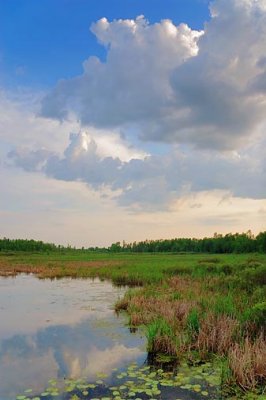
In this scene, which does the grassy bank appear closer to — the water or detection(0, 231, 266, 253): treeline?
the water

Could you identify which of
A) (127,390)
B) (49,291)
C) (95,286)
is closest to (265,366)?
(127,390)

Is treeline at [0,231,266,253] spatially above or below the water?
above

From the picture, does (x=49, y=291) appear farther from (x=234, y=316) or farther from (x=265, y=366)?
(x=265, y=366)

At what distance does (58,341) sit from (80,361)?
8.27 feet

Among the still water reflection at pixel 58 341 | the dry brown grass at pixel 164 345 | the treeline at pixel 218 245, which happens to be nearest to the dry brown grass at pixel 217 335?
the dry brown grass at pixel 164 345

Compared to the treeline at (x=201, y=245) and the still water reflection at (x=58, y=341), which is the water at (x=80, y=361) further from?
the treeline at (x=201, y=245)

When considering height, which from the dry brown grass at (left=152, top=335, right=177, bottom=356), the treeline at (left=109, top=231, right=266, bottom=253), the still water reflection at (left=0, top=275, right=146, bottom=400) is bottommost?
the still water reflection at (left=0, top=275, right=146, bottom=400)

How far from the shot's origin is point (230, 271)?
95.8ft

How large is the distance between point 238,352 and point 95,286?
21337mm

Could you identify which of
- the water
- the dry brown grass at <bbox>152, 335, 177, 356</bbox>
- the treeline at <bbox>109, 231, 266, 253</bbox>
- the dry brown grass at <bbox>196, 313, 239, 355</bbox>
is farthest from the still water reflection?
the treeline at <bbox>109, 231, 266, 253</bbox>

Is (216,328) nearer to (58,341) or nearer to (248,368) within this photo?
(248,368)

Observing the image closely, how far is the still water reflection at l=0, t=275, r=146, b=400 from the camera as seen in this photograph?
9.72 metres

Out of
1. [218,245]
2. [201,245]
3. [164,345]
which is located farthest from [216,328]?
[201,245]

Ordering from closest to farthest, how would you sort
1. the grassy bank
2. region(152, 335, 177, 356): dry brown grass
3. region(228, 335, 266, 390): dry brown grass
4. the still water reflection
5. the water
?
1. the water
2. region(228, 335, 266, 390): dry brown grass
3. the grassy bank
4. the still water reflection
5. region(152, 335, 177, 356): dry brown grass
